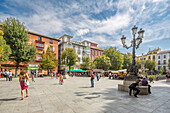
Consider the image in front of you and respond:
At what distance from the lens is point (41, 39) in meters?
34.8

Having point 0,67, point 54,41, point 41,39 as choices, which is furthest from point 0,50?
point 54,41

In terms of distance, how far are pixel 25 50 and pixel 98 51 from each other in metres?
39.3

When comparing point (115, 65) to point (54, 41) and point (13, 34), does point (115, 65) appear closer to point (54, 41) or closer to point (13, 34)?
point (54, 41)

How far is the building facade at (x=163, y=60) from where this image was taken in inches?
1903

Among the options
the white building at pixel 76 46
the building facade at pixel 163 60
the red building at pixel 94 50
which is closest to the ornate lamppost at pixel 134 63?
the white building at pixel 76 46

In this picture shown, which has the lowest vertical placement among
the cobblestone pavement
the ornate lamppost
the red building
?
the cobblestone pavement

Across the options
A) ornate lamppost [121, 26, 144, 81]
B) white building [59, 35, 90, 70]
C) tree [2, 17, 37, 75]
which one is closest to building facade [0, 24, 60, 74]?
white building [59, 35, 90, 70]

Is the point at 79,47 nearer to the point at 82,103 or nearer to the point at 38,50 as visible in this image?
the point at 38,50

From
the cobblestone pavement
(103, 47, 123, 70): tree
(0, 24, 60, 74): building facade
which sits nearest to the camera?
the cobblestone pavement

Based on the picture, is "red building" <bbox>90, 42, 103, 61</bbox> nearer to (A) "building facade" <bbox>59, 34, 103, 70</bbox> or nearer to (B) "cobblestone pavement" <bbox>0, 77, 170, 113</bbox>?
(A) "building facade" <bbox>59, 34, 103, 70</bbox>

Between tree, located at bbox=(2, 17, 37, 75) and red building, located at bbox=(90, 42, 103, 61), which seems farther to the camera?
red building, located at bbox=(90, 42, 103, 61)

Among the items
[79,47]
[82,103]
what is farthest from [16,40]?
[79,47]

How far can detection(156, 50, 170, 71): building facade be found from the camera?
4833 centimetres

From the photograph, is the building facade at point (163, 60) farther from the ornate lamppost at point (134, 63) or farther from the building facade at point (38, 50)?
the building facade at point (38, 50)
